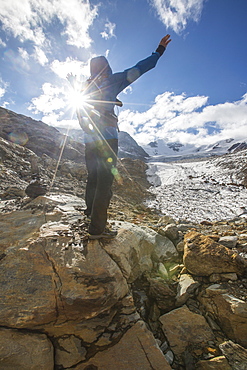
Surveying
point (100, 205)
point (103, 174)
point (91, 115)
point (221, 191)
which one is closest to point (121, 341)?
point (100, 205)

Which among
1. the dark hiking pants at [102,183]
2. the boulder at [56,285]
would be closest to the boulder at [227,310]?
the boulder at [56,285]

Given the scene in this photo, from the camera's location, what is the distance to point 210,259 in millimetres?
2912

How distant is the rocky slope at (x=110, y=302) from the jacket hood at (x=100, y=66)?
2.61 m

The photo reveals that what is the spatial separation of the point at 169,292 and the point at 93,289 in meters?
1.35

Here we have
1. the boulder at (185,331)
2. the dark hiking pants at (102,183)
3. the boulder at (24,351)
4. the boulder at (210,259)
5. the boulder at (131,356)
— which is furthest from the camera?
the boulder at (210,259)

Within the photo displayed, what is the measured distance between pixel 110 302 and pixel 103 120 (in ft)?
8.42

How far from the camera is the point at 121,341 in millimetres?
1946

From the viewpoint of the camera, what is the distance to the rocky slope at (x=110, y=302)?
178cm

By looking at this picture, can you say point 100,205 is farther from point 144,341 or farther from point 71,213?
point 144,341

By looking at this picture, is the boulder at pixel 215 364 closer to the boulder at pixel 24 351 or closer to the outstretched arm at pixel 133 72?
the boulder at pixel 24 351

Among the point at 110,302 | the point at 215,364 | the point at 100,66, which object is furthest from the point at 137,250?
the point at 100,66

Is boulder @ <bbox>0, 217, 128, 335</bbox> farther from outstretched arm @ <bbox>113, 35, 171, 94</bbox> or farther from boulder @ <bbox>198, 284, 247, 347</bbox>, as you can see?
outstretched arm @ <bbox>113, 35, 171, 94</bbox>

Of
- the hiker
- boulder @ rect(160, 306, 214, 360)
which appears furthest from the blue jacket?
→ boulder @ rect(160, 306, 214, 360)

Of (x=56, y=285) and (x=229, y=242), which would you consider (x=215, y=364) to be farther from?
(x=229, y=242)
